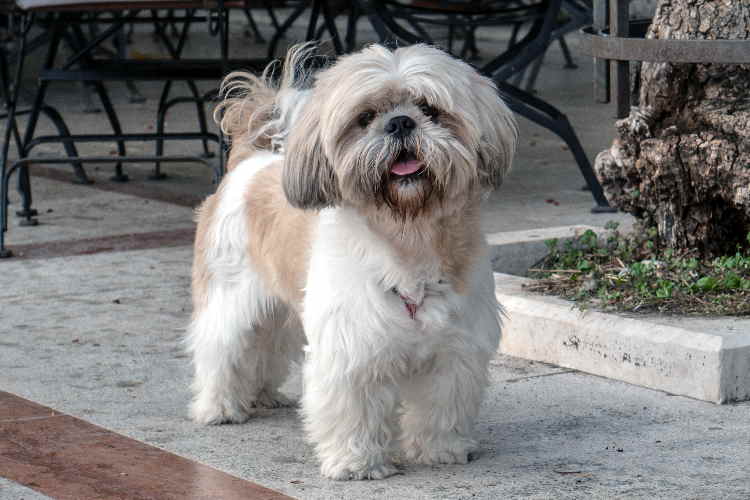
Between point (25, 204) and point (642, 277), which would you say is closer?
point (642, 277)

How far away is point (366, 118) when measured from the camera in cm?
364

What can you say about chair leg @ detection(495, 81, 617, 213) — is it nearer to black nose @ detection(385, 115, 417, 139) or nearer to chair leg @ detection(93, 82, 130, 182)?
chair leg @ detection(93, 82, 130, 182)

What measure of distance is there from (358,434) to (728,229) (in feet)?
7.18

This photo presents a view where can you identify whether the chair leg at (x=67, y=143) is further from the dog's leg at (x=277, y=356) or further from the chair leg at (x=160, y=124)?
the dog's leg at (x=277, y=356)

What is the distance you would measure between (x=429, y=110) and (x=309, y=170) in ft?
1.24

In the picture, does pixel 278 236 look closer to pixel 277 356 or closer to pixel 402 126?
pixel 277 356

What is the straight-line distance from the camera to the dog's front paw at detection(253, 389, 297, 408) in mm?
4715

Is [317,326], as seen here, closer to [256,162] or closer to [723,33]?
[256,162]

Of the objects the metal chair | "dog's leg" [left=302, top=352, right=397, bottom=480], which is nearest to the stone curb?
"dog's leg" [left=302, top=352, right=397, bottom=480]

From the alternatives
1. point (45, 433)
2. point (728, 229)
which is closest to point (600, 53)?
point (728, 229)

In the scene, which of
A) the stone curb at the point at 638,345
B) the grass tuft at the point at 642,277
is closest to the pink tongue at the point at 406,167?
the stone curb at the point at 638,345

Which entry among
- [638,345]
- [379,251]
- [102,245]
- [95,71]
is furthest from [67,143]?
[379,251]

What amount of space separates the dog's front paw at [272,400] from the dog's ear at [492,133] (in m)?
1.36

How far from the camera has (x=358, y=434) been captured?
154 inches
